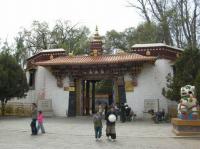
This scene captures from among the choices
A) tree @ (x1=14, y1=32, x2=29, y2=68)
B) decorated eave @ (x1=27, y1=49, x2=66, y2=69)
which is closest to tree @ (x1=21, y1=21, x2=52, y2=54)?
tree @ (x1=14, y1=32, x2=29, y2=68)

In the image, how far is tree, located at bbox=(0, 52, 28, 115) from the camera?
993 inches

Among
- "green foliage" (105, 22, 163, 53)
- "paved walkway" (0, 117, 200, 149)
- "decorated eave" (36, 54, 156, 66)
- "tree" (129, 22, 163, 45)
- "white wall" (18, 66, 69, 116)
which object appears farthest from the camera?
"green foliage" (105, 22, 163, 53)

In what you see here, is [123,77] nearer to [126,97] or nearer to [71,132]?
A: [126,97]

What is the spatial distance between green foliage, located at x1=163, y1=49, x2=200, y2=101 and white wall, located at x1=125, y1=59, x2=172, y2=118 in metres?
1.96

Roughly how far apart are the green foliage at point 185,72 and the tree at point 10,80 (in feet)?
35.1

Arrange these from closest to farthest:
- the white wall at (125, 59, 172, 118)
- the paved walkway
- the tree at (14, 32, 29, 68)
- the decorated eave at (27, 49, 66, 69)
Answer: the paved walkway < the white wall at (125, 59, 172, 118) < the decorated eave at (27, 49, 66, 69) < the tree at (14, 32, 29, 68)

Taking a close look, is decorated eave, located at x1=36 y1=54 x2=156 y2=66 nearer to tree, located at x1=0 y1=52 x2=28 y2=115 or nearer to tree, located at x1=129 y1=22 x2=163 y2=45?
tree, located at x1=0 y1=52 x2=28 y2=115

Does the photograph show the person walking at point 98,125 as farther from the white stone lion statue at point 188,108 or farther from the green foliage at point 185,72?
the green foliage at point 185,72

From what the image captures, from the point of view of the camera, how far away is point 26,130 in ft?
58.2

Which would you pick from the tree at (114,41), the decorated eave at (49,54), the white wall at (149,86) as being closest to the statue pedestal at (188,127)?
the white wall at (149,86)

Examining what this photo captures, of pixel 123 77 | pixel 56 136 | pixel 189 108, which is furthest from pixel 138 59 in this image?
pixel 56 136

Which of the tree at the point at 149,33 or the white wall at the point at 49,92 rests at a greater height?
the tree at the point at 149,33

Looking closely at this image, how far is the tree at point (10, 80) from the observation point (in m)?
25.2

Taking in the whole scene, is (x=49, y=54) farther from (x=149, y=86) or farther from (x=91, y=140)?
(x=91, y=140)
